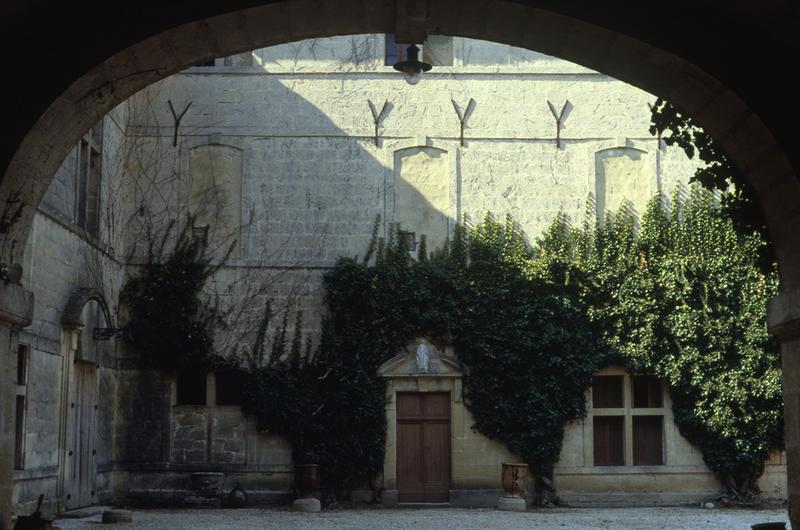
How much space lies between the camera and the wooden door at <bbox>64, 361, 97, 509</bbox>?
1426 centimetres

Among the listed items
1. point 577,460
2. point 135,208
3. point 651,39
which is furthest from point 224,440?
point 651,39

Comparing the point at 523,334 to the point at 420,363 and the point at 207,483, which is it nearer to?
the point at 420,363

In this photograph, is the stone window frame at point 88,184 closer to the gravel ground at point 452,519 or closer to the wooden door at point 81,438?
the wooden door at point 81,438

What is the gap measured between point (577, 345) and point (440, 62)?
5084mm

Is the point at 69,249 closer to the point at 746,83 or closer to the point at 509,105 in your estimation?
the point at 509,105

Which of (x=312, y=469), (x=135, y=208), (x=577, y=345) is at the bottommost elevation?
(x=312, y=469)

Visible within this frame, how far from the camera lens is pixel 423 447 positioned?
55.9 ft

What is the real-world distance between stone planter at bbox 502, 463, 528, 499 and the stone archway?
9884 mm

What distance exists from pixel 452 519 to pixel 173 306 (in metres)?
5.67

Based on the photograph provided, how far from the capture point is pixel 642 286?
17.0 metres

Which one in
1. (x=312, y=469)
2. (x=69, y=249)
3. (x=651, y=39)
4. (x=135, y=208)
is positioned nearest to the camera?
(x=651, y=39)

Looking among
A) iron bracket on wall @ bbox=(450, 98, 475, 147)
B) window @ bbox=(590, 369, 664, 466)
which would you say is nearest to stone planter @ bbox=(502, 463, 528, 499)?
window @ bbox=(590, 369, 664, 466)

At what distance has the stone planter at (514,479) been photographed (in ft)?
52.7

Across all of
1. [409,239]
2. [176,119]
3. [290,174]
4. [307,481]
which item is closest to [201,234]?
[290,174]
